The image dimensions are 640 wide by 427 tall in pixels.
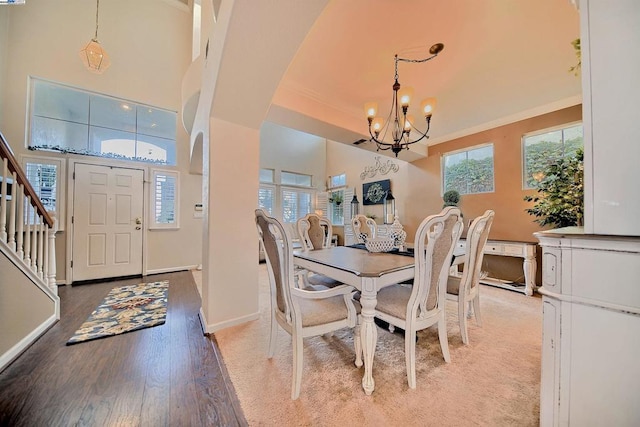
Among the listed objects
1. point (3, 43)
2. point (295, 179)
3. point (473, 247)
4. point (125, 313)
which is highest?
point (3, 43)

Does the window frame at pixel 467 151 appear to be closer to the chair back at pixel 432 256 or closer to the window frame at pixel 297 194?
the chair back at pixel 432 256

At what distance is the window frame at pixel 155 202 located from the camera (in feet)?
14.2

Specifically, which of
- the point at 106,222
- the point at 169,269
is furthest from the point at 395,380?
the point at 106,222

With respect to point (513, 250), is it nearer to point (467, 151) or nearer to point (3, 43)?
point (467, 151)

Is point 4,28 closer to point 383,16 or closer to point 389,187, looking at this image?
point 383,16

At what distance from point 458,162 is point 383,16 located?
2872mm

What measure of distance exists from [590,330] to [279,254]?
1.29 meters

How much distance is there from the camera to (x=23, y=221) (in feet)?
6.93

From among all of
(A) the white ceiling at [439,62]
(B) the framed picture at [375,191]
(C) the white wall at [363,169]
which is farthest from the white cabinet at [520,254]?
(B) the framed picture at [375,191]

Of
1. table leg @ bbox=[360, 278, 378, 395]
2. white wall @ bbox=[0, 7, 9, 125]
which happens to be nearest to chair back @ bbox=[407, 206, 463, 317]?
table leg @ bbox=[360, 278, 378, 395]

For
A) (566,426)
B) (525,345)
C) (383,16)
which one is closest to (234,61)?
(383,16)

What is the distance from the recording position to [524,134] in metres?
3.33

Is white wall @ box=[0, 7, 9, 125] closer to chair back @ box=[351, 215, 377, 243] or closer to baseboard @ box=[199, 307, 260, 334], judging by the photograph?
baseboard @ box=[199, 307, 260, 334]

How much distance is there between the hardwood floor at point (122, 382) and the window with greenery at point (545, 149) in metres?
4.14
